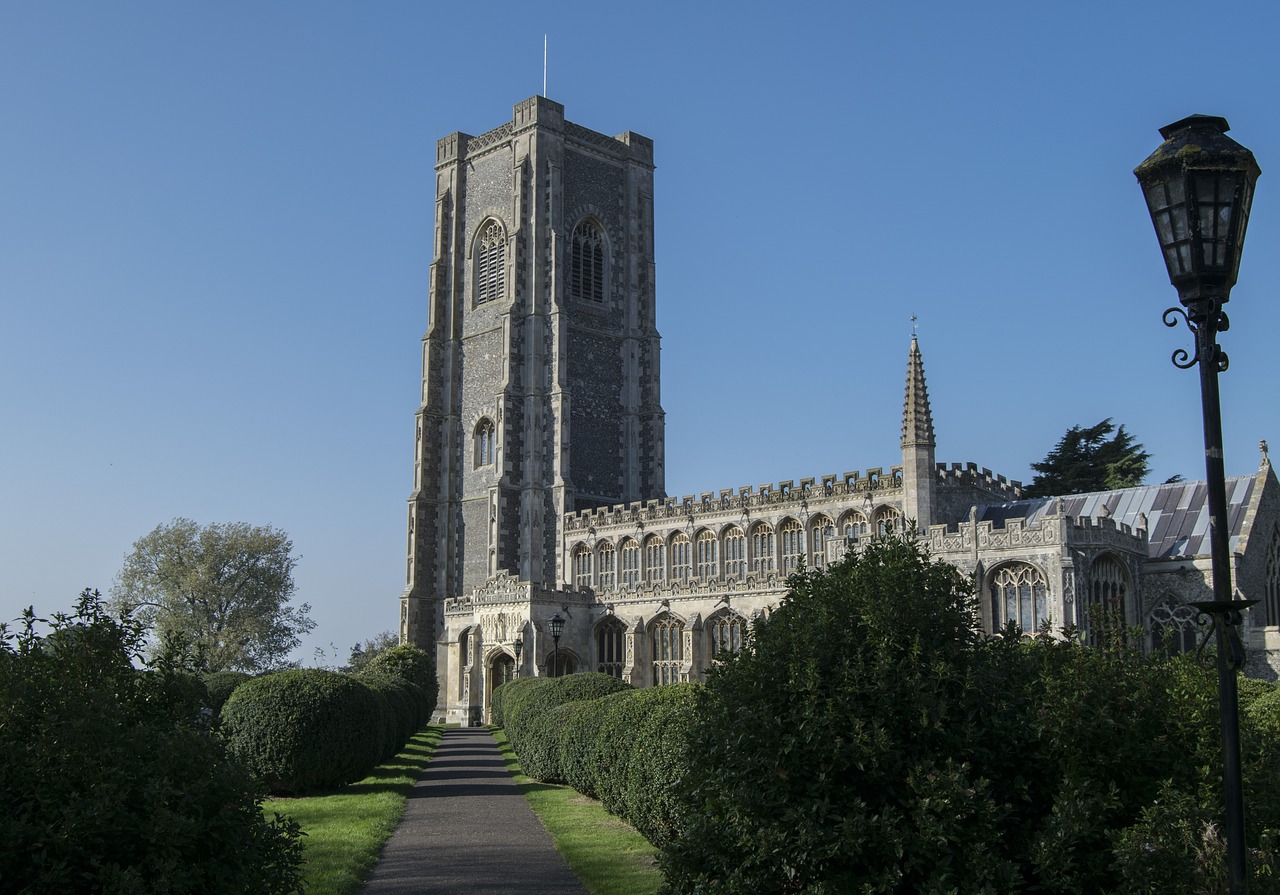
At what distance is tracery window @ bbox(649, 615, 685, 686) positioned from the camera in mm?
48344

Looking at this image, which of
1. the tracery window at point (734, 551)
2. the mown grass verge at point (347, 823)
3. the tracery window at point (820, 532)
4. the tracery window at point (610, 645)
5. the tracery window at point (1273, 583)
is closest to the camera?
the mown grass verge at point (347, 823)

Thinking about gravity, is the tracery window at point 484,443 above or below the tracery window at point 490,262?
below

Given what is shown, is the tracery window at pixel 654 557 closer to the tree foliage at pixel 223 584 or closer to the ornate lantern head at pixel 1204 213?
the tree foliage at pixel 223 584

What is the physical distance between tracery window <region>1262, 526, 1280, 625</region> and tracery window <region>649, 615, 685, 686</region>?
2049 cm

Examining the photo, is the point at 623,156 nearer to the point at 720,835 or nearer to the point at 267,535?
the point at 267,535

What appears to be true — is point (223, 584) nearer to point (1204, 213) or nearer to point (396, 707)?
point (396, 707)

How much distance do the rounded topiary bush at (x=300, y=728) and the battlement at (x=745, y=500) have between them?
1156 inches

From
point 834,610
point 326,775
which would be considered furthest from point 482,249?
point 834,610

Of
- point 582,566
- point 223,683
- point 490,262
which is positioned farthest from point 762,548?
point 223,683

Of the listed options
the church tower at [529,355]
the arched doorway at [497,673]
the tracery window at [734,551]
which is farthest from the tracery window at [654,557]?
the arched doorway at [497,673]

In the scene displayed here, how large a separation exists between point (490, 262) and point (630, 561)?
18.9 m

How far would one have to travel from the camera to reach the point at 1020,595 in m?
34.9

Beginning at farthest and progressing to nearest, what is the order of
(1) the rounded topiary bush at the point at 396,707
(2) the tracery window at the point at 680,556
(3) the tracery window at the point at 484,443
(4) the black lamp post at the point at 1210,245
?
(3) the tracery window at the point at 484,443
(2) the tracery window at the point at 680,556
(1) the rounded topiary bush at the point at 396,707
(4) the black lamp post at the point at 1210,245

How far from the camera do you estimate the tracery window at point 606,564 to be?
2247 inches
